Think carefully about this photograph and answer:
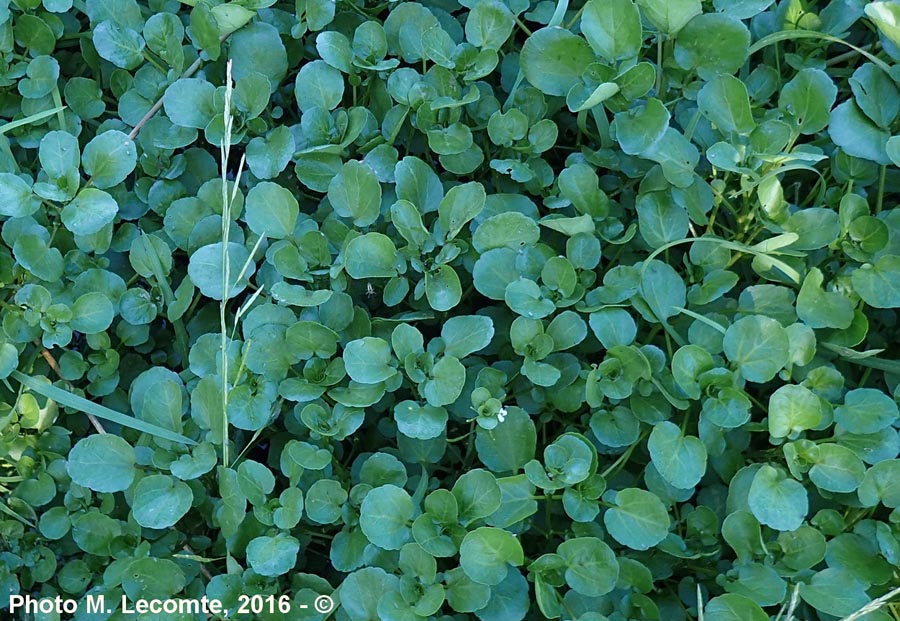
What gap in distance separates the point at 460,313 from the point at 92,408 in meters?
0.53

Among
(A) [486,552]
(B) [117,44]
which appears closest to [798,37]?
(A) [486,552]

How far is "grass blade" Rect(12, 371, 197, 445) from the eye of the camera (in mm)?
1174

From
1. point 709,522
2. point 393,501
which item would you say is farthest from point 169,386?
point 709,522

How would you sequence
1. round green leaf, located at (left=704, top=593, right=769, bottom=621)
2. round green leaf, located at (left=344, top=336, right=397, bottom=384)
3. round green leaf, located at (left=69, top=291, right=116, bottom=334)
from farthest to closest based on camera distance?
round green leaf, located at (left=69, top=291, right=116, bottom=334), round green leaf, located at (left=344, top=336, right=397, bottom=384), round green leaf, located at (left=704, top=593, right=769, bottom=621)

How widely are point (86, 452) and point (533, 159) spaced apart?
29.1 inches

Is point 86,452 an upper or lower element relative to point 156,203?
lower

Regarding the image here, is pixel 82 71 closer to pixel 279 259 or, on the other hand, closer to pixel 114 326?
pixel 114 326

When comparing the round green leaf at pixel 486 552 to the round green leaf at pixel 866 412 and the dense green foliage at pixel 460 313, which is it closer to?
the dense green foliage at pixel 460 313

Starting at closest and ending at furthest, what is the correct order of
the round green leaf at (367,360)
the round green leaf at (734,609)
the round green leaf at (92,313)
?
1. the round green leaf at (734,609)
2. the round green leaf at (367,360)
3. the round green leaf at (92,313)

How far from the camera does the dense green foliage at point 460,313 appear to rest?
110 centimetres

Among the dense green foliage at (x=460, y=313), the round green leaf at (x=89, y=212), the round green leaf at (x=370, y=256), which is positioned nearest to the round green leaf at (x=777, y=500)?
the dense green foliage at (x=460, y=313)

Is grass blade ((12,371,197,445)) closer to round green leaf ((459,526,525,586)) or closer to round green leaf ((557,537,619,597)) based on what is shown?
round green leaf ((459,526,525,586))

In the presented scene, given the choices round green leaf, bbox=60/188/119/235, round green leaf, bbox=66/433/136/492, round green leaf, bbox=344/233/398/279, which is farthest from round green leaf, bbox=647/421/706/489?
round green leaf, bbox=60/188/119/235

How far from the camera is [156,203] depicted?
132 centimetres
